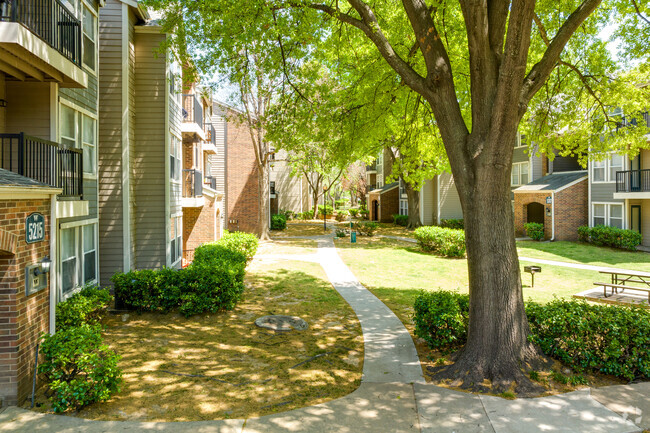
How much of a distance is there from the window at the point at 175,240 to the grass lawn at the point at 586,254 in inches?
696

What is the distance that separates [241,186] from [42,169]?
2124cm

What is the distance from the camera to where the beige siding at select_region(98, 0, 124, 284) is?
12.6m

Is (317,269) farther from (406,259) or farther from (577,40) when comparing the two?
(577,40)

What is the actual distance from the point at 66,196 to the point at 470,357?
9.23 m

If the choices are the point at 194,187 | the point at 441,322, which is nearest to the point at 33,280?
the point at 441,322

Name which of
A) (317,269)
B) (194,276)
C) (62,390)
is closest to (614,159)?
(317,269)

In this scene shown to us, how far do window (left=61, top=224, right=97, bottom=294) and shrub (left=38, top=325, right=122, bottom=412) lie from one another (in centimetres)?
426

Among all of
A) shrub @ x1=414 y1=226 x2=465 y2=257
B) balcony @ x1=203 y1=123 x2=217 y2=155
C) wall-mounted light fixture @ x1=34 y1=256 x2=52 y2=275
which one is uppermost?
balcony @ x1=203 y1=123 x2=217 y2=155

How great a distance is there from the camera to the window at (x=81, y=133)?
988 centimetres

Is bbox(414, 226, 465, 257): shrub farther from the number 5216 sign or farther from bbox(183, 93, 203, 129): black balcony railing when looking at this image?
the number 5216 sign

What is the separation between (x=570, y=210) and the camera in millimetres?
26297

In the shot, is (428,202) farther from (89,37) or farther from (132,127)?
(89,37)

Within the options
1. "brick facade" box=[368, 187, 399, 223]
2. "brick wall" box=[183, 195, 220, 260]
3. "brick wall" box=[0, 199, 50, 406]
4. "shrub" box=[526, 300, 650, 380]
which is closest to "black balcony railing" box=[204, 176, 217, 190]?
"brick wall" box=[183, 195, 220, 260]

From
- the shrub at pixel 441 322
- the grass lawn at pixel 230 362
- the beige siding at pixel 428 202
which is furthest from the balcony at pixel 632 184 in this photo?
the shrub at pixel 441 322
